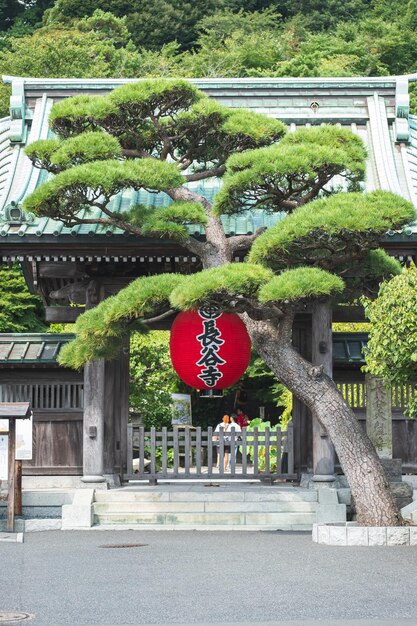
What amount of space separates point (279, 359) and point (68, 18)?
4022 centimetres

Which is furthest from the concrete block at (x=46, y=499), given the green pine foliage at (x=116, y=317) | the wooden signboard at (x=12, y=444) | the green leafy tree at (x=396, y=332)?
the green leafy tree at (x=396, y=332)

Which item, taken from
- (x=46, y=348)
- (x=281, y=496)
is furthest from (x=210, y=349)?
(x=46, y=348)

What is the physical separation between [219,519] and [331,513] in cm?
169

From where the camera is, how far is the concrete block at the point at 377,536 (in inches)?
461

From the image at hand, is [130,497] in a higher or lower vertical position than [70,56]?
lower

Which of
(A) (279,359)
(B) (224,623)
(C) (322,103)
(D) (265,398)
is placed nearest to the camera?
(B) (224,623)

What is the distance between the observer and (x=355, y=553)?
35.9 feet

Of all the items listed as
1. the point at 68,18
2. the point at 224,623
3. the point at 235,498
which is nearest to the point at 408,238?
the point at 235,498

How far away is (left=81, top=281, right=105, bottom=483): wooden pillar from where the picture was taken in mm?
15047

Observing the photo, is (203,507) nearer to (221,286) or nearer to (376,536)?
(376,536)

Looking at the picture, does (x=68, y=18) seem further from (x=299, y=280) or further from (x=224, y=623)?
(x=224, y=623)

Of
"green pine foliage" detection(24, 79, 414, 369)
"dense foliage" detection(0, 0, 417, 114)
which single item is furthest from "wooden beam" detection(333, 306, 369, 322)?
"dense foliage" detection(0, 0, 417, 114)

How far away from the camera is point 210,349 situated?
1338cm

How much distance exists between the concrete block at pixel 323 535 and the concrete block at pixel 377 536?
0.52m
